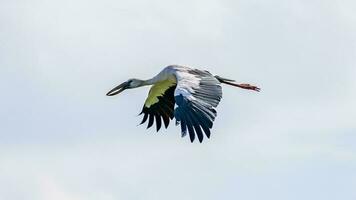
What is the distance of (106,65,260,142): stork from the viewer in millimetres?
52281

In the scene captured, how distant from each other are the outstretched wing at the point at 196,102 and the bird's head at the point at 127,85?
17.1 ft

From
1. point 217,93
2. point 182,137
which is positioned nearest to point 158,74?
point 217,93

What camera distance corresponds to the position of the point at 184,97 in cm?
5406

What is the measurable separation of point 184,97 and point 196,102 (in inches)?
25.3

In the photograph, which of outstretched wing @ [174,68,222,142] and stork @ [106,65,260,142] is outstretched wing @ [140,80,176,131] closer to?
stork @ [106,65,260,142]

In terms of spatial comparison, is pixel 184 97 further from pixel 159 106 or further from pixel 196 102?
pixel 159 106

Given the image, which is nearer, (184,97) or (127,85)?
(184,97)

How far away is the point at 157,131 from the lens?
63.2 metres

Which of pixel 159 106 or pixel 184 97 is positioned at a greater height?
pixel 184 97

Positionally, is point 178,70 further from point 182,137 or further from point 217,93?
point 182,137

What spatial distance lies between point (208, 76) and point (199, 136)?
275 inches

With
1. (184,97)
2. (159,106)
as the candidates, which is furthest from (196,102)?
(159,106)

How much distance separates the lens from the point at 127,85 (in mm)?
63875

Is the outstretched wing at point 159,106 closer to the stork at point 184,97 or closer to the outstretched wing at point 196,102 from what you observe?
the stork at point 184,97
